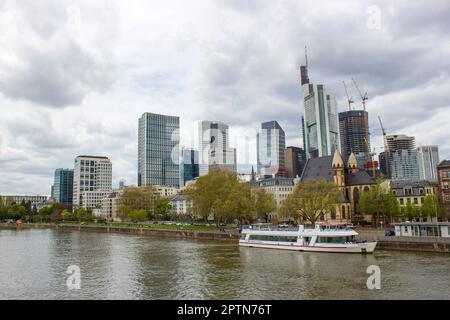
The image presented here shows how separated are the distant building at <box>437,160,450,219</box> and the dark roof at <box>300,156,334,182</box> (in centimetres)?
4968

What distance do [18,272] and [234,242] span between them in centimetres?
5387

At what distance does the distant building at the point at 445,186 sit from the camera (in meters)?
111

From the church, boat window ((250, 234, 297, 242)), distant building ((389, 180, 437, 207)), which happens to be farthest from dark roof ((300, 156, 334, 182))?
boat window ((250, 234, 297, 242))

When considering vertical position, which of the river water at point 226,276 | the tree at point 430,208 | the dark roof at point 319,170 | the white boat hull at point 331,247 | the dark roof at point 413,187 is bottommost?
the river water at point 226,276

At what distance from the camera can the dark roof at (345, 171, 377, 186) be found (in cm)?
15477

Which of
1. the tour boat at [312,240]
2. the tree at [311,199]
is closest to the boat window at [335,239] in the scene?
the tour boat at [312,240]

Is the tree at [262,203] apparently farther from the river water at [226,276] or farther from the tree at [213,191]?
the river water at [226,276]

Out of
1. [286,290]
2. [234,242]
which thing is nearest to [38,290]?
[286,290]

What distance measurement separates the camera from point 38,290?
148 feet

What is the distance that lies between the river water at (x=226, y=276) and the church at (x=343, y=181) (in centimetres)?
7934

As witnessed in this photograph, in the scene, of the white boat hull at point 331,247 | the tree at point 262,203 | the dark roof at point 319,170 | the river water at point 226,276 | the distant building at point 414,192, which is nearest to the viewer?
the river water at point 226,276
